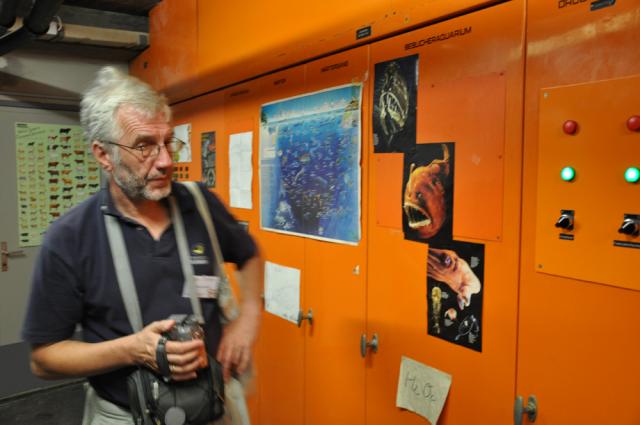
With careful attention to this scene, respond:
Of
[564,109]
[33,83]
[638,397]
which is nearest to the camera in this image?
[638,397]

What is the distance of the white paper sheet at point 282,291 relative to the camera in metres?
2.11

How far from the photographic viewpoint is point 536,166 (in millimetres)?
1203

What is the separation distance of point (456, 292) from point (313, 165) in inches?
33.5

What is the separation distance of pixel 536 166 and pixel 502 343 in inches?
20.0

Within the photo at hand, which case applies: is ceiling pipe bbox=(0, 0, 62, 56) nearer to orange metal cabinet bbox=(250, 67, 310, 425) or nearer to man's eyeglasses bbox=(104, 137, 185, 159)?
orange metal cabinet bbox=(250, 67, 310, 425)

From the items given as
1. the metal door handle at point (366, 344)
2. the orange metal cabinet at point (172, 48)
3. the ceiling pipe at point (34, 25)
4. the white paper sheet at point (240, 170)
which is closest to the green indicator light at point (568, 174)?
the metal door handle at point (366, 344)

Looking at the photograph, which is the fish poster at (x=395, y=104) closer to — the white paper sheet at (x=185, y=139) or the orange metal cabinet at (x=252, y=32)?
the orange metal cabinet at (x=252, y=32)

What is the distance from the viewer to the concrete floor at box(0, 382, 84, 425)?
3211mm

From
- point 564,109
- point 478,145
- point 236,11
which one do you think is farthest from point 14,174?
point 564,109

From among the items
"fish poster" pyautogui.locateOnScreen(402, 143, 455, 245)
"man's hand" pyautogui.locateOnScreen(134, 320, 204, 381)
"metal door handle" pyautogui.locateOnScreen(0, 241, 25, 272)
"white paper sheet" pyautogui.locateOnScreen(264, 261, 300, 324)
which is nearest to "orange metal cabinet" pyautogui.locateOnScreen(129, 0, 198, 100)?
"white paper sheet" pyautogui.locateOnScreen(264, 261, 300, 324)

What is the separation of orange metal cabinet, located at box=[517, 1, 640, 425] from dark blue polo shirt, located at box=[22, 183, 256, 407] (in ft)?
2.88

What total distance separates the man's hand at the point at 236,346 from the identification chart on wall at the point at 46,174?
310 cm

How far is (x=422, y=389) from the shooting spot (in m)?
1.51

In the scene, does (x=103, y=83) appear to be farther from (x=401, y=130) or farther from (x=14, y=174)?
(x=14, y=174)
